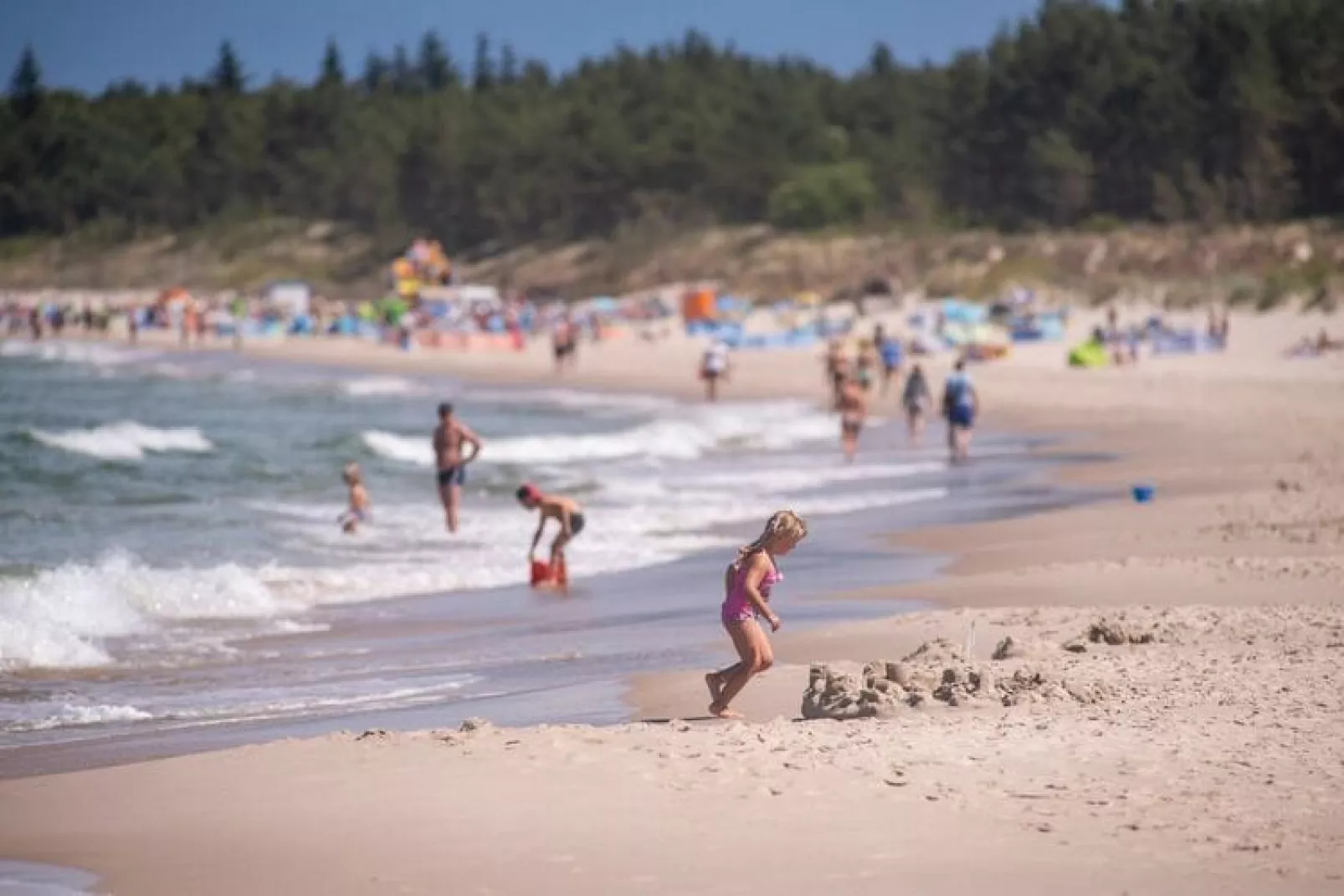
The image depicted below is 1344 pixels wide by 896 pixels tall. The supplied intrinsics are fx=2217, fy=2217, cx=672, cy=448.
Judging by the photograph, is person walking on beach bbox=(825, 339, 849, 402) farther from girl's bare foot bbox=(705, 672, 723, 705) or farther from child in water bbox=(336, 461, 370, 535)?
girl's bare foot bbox=(705, 672, 723, 705)

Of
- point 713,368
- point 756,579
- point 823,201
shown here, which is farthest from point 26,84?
point 756,579

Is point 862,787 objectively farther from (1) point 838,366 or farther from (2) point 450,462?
(1) point 838,366

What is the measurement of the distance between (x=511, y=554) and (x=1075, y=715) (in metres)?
10.2

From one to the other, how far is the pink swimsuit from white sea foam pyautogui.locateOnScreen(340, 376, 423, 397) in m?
38.1

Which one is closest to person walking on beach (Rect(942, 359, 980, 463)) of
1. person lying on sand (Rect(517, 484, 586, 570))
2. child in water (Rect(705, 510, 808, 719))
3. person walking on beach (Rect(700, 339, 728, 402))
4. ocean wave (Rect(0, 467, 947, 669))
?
ocean wave (Rect(0, 467, 947, 669))

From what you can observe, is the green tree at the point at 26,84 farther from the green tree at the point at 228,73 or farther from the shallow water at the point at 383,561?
the shallow water at the point at 383,561

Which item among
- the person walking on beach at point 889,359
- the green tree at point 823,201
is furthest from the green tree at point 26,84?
the person walking on beach at point 889,359

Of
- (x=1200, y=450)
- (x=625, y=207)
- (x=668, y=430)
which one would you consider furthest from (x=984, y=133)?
(x=1200, y=450)

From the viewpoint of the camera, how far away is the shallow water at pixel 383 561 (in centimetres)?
1106

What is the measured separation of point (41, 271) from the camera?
126 metres

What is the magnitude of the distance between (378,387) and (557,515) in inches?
1369

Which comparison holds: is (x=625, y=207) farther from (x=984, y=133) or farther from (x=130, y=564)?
(x=130, y=564)

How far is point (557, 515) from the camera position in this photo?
A: 635 inches

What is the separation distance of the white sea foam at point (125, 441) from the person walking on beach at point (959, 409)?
11.0m
